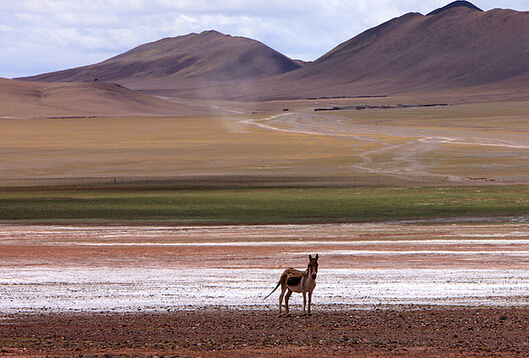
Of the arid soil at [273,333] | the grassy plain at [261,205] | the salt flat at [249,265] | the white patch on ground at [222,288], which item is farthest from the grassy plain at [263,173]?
the arid soil at [273,333]

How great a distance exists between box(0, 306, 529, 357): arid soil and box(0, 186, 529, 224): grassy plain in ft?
42.9

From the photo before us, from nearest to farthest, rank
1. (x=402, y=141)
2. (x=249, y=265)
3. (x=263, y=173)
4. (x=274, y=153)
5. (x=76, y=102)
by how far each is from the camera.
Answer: (x=249, y=265)
(x=263, y=173)
(x=274, y=153)
(x=402, y=141)
(x=76, y=102)

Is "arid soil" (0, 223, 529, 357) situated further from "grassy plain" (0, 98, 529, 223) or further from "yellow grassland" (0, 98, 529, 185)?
"yellow grassland" (0, 98, 529, 185)

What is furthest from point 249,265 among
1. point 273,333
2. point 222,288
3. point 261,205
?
point 261,205

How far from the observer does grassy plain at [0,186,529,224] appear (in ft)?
77.4

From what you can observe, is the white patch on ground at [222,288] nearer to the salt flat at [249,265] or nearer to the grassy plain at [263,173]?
the salt flat at [249,265]

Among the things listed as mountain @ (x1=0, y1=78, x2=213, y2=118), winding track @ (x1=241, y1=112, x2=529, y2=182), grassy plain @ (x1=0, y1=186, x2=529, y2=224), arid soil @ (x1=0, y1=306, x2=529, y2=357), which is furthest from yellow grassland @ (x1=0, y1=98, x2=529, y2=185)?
mountain @ (x1=0, y1=78, x2=213, y2=118)

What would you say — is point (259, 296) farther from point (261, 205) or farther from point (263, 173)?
A: point (263, 173)

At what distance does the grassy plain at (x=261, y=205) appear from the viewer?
23594mm

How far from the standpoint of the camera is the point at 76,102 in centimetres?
14288

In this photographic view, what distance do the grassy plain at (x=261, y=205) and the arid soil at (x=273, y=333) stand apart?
515 inches

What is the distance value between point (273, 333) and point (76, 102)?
140374 mm

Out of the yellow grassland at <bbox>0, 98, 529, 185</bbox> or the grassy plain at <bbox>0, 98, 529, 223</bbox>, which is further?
the yellow grassland at <bbox>0, 98, 529, 185</bbox>

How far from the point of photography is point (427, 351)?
7.62m
